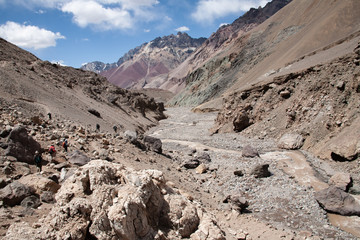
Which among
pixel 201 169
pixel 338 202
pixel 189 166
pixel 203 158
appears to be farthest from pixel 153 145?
pixel 338 202

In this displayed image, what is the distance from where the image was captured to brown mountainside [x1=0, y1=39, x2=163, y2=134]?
20750 millimetres

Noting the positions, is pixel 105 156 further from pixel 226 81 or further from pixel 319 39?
pixel 226 81

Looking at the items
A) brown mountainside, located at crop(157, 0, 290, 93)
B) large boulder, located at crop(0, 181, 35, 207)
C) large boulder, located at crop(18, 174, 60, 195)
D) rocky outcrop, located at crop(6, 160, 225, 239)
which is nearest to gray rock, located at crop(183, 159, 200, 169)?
rocky outcrop, located at crop(6, 160, 225, 239)

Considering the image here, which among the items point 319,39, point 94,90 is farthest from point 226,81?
point 94,90

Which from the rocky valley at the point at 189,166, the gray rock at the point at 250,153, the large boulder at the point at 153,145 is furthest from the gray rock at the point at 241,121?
the large boulder at the point at 153,145

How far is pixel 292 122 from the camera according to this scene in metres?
21.2

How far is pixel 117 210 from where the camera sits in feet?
18.6

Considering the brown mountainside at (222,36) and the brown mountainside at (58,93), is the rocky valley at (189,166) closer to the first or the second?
the brown mountainside at (58,93)

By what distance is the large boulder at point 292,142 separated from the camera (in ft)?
59.7

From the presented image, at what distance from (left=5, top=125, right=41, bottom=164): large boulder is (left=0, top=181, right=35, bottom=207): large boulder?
84.0 inches

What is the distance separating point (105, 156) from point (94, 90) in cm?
2999

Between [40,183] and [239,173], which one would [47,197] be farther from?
[239,173]

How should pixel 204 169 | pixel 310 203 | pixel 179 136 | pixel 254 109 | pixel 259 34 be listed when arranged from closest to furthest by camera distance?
pixel 310 203 < pixel 204 169 < pixel 254 109 < pixel 179 136 < pixel 259 34

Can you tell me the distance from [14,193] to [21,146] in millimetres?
2883
